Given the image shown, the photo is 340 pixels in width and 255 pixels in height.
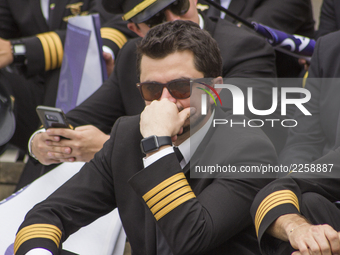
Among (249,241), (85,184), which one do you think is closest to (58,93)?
(85,184)

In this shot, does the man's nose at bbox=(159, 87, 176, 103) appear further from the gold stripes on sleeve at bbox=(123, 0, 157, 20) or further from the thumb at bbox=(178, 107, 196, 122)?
the gold stripes on sleeve at bbox=(123, 0, 157, 20)

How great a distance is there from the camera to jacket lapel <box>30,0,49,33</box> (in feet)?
12.0

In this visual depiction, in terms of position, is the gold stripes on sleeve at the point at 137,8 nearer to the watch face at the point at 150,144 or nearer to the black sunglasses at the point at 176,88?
the black sunglasses at the point at 176,88

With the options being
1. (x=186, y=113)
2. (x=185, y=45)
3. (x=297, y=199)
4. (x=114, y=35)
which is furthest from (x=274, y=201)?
(x=114, y=35)

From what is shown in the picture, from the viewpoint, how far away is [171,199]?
1.44 meters

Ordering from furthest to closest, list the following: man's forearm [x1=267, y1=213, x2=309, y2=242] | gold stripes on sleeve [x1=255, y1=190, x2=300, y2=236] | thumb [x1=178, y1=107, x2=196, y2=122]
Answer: thumb [x1=178, y1=107, x2=196, y2=122]
gold stripes on sleeve [x1=255, y1=190, x2=300, y2=236]
man's forearm [x1=267, y1=213, x2=309, y2=242]

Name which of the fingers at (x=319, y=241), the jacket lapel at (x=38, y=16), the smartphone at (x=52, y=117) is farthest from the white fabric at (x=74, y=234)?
the jacket lapel at (x=38, y=16)

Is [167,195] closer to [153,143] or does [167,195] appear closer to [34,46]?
[153,143]

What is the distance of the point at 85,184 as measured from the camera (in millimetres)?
1763

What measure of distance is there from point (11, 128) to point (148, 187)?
1.65 meters

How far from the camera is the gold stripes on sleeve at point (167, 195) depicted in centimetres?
144

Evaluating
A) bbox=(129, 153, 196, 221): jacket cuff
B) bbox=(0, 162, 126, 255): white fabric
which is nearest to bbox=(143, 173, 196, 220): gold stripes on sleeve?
bbox=(129, 153, 196, 221): jacket cuff

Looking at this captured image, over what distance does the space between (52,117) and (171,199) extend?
102 cm

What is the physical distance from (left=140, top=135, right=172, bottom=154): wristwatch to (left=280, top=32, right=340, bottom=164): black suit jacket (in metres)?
0.78
